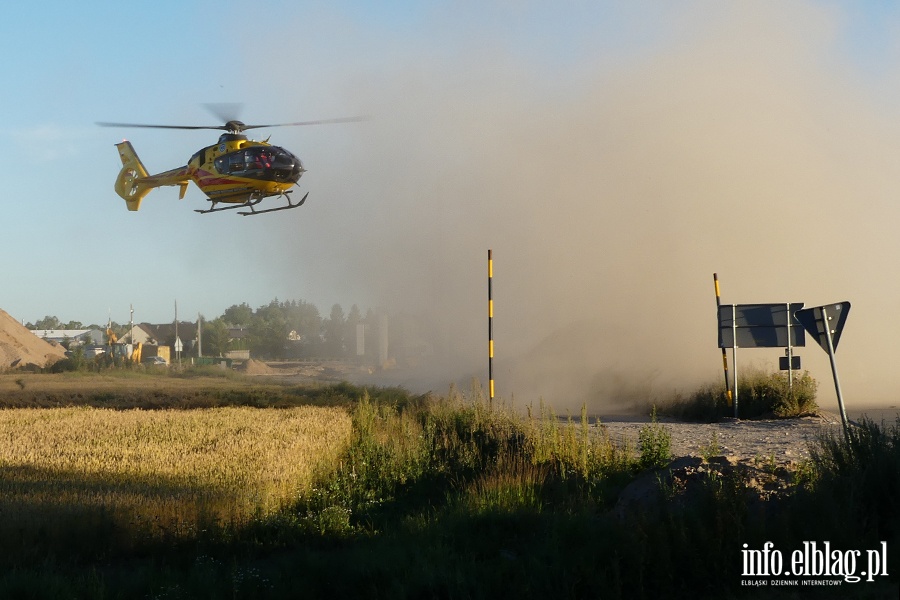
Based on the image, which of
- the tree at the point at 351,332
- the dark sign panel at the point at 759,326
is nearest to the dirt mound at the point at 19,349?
the tree at the point at 351,332

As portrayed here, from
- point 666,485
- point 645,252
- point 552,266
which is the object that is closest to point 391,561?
point 666,485

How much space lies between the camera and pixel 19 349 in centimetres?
7138

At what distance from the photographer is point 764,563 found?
798cm

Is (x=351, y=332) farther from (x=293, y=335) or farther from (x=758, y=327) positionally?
(x=758, y=327)

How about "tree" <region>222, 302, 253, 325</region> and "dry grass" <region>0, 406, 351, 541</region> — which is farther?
"tree" <region>222, 302, 253, 325</region>

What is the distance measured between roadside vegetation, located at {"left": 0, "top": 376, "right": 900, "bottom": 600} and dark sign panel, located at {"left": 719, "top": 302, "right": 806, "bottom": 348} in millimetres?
7299

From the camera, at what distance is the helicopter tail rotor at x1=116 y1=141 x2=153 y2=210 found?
3128cm

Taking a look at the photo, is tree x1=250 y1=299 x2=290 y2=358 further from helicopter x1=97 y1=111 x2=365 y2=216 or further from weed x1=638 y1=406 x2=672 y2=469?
weed x1=638 y1=406 x2=672 y2=469

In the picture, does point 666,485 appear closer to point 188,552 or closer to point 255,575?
point 255,575

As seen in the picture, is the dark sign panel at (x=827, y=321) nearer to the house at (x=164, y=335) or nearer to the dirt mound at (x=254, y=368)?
the dirt mound at (x=254, y=368)

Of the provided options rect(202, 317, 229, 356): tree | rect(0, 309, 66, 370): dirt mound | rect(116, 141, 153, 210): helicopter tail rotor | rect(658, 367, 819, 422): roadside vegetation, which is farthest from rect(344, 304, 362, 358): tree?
rect(658, 367, 819, 422): roadside vegetation

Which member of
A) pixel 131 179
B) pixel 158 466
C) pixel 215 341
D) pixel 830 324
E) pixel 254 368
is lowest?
pixel 158 466

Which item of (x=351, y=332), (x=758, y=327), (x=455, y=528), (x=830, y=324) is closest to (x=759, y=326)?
(x=758, y=327)

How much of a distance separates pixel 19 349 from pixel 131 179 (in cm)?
4708
